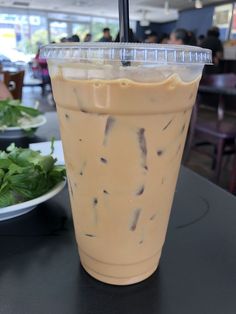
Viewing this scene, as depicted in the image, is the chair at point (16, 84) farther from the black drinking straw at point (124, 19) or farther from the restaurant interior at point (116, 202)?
the black drinking straw at point (124, 19)

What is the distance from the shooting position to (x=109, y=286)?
37 cm

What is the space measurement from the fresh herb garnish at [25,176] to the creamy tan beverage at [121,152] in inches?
5.1

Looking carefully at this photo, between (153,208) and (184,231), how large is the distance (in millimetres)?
157

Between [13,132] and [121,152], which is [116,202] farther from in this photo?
[13,132]

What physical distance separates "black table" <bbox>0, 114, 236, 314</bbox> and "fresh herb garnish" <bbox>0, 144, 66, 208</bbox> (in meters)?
0.05

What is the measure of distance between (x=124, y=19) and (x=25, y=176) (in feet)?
0.86

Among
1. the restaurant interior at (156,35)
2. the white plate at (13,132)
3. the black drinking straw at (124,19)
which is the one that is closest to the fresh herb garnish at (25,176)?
the black drinking straw at (124,19)

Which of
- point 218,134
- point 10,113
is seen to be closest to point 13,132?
point 10,113

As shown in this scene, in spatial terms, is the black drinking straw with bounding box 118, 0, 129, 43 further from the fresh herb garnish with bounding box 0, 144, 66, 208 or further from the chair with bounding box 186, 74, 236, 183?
the chair with bounding box 186, 74, 236, 183

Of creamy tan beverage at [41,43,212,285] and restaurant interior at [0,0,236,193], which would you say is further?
restaurant interior at [0,0,236,193]

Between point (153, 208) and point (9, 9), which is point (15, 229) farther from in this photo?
point (9, 9)

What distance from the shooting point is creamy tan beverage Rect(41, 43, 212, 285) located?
0.30 meters

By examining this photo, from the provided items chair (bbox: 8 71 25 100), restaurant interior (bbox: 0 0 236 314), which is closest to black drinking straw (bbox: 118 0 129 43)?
restaurant interior (bbox: 0 0 236 314)

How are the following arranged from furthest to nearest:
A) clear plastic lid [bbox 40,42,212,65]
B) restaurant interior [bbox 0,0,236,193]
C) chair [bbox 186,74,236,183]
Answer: restaurant interior [bbox 0,0,236,193] < chair [bbox 186,74,236,183] < clear plastic lid [bbox 40,42,212,65]
